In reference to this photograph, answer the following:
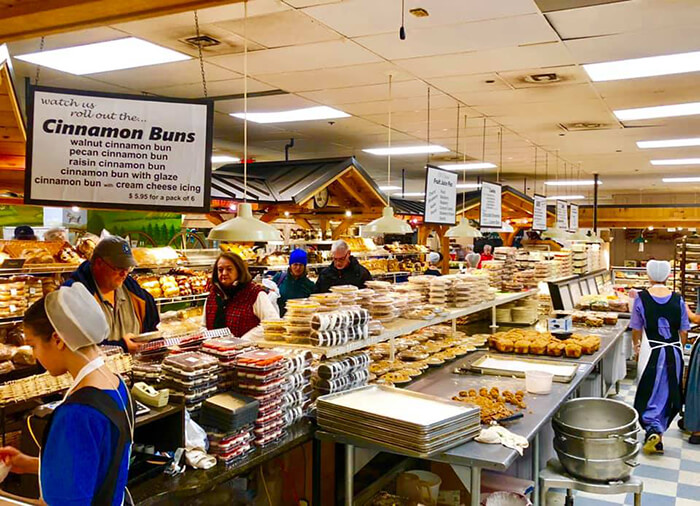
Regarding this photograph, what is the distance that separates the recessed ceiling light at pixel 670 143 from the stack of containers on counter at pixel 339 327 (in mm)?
7739

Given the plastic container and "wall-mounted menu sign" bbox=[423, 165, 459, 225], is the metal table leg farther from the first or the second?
"wall-mounted menu sign" bbox=[423, 165, 459, 225]

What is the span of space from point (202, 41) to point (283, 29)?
2.59 ft

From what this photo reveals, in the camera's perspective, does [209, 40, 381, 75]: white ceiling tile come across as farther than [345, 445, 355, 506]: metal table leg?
Yes

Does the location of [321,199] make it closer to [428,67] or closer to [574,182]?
[428,67]

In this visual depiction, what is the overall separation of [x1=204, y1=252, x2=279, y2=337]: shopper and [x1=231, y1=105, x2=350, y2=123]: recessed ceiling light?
354cm

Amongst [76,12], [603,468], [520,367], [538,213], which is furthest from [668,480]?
[538,213]

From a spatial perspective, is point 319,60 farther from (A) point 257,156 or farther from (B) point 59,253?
(A) point 257,156

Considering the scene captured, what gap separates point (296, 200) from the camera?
802 cm

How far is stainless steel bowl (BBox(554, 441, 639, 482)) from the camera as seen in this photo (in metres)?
3.52

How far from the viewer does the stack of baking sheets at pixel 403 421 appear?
307cm

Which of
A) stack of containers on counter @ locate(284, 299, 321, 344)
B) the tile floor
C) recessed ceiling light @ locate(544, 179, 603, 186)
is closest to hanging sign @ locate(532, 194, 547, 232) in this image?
recessed ceiling light @ locate(544, 179, 603, 186)

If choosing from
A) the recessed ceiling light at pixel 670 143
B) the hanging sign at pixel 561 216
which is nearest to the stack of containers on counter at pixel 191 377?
the recessed ceiling light at pixel 670 143

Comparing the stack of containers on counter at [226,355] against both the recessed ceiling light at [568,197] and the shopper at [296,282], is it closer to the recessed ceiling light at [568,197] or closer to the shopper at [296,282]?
the shopper at [296,282]

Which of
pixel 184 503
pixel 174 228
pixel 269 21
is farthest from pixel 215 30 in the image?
pixel 174 228
